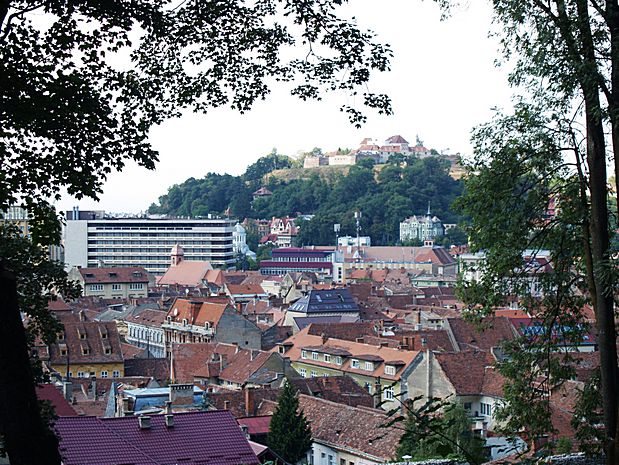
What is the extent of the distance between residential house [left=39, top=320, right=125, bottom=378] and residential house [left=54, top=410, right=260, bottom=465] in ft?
71.8

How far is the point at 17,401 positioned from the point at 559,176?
6979mm

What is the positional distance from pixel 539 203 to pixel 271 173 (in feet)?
578

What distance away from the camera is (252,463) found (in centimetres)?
1477

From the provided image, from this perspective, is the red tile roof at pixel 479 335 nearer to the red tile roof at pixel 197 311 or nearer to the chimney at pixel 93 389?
the red tile roof at pixel 197 311

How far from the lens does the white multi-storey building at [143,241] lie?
347ft

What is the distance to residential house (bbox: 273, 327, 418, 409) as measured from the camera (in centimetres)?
3412

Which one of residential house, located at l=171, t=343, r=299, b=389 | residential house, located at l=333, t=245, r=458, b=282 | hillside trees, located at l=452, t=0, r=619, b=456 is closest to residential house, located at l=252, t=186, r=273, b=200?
residential house, located at l=333, t=245, r=458, b=282

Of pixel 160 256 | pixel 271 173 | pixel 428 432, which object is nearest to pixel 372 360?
pixel 428 432

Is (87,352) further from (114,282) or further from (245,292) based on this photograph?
(114,282)

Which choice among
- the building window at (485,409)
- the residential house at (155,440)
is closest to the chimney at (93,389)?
the building window at (485,409)

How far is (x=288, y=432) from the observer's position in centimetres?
2225

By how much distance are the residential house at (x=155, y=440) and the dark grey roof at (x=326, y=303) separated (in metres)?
37.3

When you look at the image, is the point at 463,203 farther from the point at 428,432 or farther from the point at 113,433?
the point at 113,433

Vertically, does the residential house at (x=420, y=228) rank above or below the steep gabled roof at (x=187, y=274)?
above
